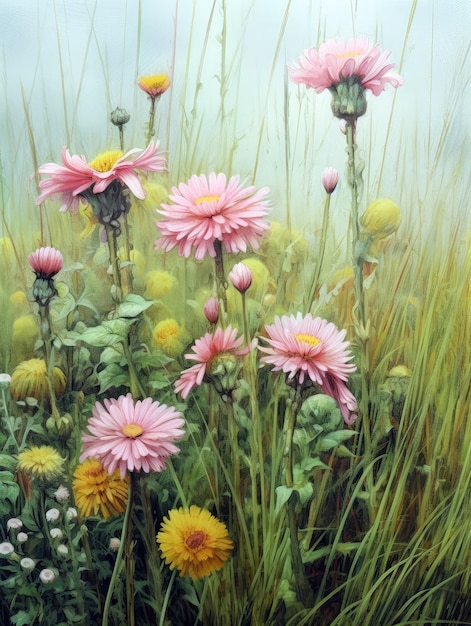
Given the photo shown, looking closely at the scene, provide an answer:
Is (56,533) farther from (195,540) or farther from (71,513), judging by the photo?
(195,540)

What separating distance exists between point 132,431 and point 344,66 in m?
0.68

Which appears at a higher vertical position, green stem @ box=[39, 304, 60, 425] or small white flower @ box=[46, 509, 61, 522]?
green stem @ box=[39, 304, 60, 425]

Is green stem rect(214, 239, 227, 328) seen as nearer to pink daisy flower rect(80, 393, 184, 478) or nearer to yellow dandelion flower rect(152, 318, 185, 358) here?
yellow dandelion flower rect(152, 318, 185, 358)

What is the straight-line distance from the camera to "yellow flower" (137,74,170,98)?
1172 mm

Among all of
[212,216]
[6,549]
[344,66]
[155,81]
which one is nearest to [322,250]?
[212,216]

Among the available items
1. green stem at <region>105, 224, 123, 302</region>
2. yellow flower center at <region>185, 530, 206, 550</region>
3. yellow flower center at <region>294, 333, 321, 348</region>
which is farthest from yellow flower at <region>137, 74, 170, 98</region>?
yellow flower center at <region>185, 530, 206, 550</region>

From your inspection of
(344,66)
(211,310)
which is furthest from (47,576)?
(344,66)

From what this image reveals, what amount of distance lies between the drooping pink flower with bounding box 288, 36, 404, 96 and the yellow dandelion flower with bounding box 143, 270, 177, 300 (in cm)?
39

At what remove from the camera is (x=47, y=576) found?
116 centimetres

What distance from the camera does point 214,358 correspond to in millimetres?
1143

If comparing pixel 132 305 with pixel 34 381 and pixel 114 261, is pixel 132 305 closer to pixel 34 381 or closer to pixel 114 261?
pixel 114 261

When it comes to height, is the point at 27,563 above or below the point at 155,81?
below

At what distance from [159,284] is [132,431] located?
247 mm

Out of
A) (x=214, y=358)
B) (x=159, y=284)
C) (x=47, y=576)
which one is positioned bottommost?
(x=47, y=576)
